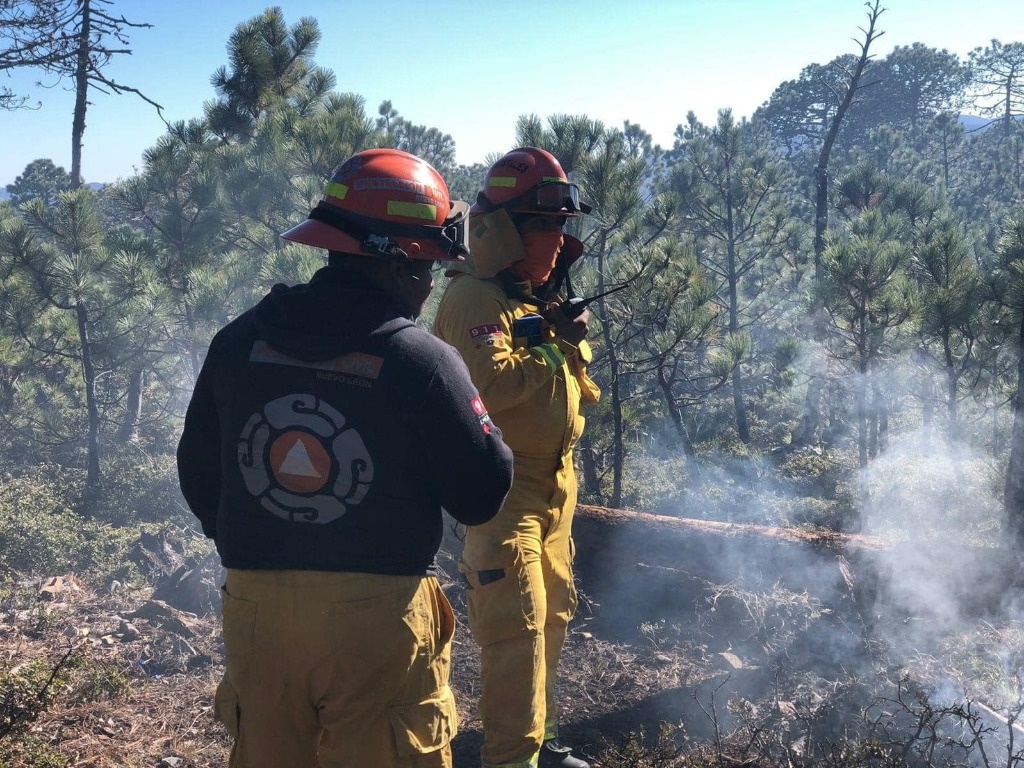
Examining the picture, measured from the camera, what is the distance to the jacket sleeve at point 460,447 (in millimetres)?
1706

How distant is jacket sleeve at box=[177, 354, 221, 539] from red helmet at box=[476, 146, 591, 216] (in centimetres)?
152

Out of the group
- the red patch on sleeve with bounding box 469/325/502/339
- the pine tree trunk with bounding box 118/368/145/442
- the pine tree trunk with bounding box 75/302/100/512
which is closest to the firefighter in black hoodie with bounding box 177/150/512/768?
the red patch on sleeve with bounding box 469/325/502/339

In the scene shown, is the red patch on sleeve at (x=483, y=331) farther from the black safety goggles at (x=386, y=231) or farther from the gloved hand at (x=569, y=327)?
the black safety goggles at (x=386, y=231)

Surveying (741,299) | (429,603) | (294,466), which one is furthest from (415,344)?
(741,299)

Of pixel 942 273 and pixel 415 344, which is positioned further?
pixel 942 273

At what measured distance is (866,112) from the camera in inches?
2105

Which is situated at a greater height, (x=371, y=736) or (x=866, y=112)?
(x=866, y=112)

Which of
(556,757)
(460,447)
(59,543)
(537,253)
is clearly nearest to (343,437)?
(460,447)

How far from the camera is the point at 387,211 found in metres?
1.93

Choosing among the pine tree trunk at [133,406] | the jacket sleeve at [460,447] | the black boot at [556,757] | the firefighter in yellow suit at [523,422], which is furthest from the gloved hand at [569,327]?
the pine tree trunk at [133,406]

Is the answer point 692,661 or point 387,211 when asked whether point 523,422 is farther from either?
point 692,661

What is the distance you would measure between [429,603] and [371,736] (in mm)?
298

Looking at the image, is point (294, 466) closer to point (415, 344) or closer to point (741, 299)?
point (415, 344)

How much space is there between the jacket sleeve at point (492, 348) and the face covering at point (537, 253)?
0.67 feet
